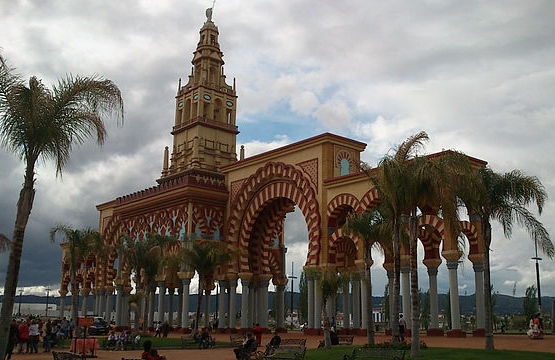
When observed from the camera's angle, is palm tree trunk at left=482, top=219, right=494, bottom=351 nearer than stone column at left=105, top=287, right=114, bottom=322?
Yes

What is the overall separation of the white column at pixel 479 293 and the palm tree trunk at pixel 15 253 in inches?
770

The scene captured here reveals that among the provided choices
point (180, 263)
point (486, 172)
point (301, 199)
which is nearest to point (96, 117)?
point (486, 172)

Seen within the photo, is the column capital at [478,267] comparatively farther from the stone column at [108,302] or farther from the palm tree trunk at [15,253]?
the stone column at [108,302]

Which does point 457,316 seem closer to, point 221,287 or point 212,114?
point 221,287

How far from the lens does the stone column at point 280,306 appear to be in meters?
37.8

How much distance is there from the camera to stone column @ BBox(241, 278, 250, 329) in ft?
115

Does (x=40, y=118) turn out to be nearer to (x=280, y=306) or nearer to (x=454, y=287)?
(x=454, y=287)

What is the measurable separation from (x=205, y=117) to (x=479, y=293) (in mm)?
29035

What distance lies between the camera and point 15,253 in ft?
39.1

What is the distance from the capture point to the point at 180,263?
35312mm

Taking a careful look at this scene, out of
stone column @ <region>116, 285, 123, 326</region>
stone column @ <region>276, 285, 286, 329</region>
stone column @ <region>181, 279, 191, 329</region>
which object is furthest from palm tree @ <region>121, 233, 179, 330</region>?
stone column @ <region>116, 285, 123, 326</region>

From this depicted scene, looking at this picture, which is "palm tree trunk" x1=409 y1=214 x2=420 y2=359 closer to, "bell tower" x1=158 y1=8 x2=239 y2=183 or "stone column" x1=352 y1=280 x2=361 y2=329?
"stone column" x1=352 y1=280 x2=361 y2=329

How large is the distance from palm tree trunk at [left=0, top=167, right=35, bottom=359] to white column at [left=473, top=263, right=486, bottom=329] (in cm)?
1955

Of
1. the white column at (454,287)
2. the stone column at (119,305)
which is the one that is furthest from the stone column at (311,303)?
the stone column at (119,305)
